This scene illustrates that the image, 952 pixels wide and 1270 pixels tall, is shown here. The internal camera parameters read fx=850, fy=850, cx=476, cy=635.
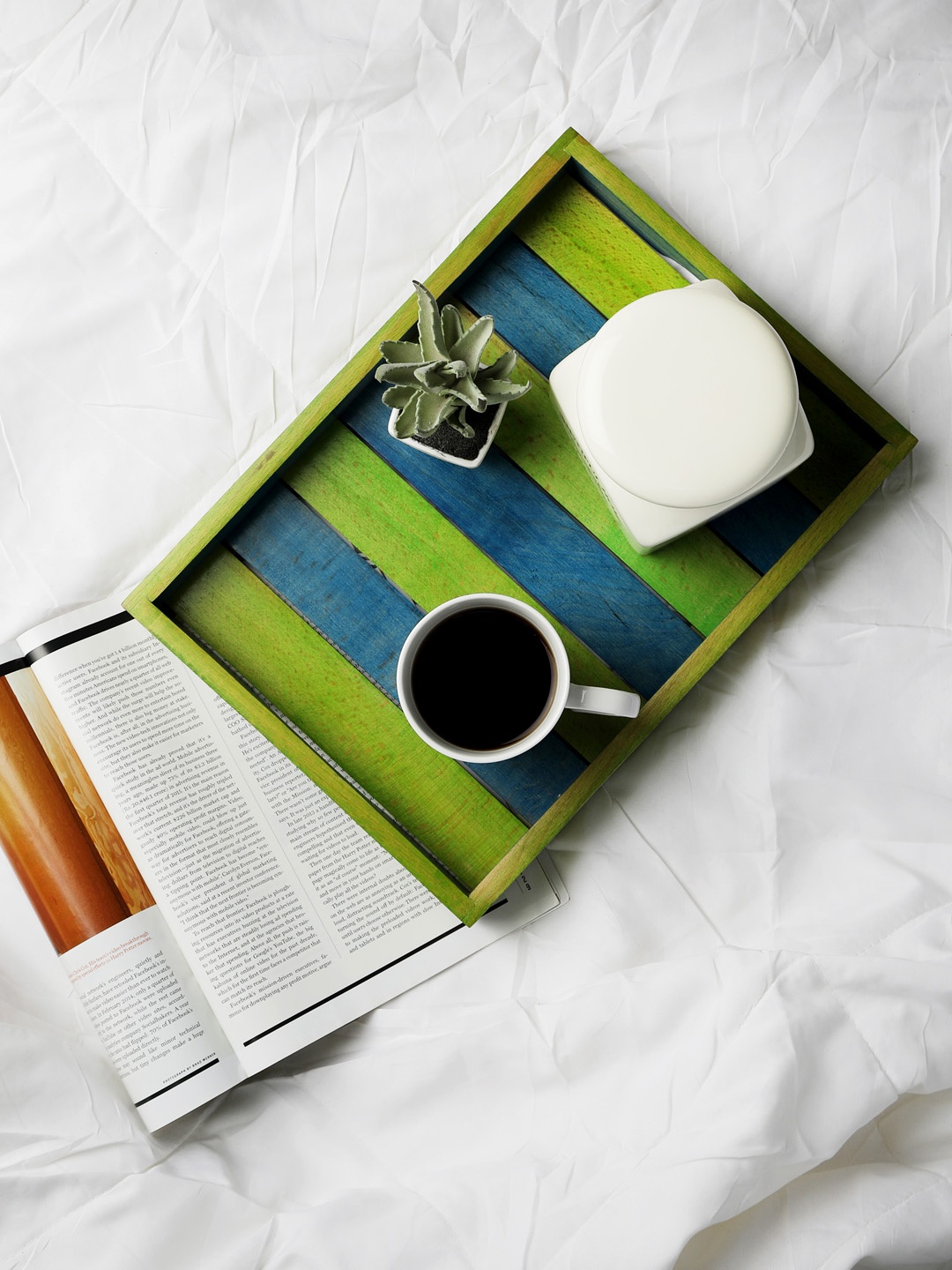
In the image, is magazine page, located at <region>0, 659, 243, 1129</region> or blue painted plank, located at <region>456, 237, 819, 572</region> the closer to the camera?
blue painted plank, located at <region>456, 237, 819, 572</region>

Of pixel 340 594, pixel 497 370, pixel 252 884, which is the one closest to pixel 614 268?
pixel 497 370

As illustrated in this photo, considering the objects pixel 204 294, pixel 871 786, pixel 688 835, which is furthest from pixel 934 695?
pixel 204 294

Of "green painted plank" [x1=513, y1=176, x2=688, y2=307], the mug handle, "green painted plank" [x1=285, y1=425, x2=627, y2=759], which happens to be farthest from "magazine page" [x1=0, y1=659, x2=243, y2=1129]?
"green painted plank" [x1=513, y1=176, x2=688, y2=307]

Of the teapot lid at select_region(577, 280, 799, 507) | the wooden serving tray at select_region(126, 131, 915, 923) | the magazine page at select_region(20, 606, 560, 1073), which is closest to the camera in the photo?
the teapot lid at select_region(577, 280, 799, 507)

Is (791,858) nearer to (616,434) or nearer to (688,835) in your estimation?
(688,835)

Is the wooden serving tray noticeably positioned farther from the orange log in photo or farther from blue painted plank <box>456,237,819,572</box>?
the orange log in photo

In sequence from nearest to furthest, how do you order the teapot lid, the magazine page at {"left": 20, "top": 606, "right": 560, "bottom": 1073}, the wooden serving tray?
the teapot lid < the wooden serving tray < the magazine page at {"left": 20, "top": 606, "right": 560, "bottom": 1073}

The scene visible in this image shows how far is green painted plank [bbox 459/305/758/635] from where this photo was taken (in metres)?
0.58

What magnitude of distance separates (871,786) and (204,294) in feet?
2.24

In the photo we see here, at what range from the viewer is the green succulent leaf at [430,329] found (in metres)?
0.51

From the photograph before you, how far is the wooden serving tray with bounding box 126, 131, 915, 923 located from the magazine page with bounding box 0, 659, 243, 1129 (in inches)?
8.6

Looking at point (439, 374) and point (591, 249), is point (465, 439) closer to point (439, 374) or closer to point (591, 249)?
point (439, 374)

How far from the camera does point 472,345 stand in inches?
Answer: 20.3

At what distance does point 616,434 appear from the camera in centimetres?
48
